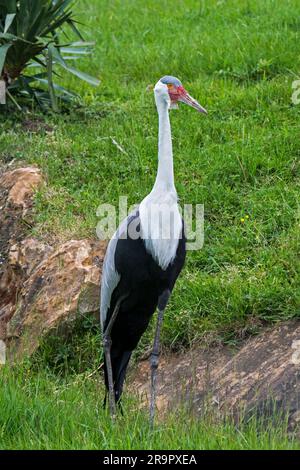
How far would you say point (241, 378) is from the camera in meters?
6.26

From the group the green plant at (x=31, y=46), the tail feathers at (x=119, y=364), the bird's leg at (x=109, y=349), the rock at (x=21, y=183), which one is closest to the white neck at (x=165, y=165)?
the bird's leg at (x=109, y=349)

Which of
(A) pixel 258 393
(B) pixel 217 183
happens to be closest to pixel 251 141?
(B) pixel 217 183

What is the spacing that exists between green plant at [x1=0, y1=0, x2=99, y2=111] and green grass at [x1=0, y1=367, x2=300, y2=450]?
3.94m

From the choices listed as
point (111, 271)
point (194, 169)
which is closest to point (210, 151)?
point (194, 169)

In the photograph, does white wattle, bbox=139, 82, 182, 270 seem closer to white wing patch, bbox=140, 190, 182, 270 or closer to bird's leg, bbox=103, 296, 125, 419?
white wing patch, bbox=140, 190, 182, 270

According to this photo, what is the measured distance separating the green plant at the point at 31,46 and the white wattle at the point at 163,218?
354 centimetres

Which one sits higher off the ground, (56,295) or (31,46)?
(31,46)

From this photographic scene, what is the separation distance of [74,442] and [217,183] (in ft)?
11.2

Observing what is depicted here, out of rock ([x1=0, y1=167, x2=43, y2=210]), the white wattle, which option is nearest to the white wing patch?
the white wattle

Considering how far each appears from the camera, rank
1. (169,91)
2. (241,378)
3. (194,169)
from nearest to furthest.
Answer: (169,91)
(241,378)
(194,169)

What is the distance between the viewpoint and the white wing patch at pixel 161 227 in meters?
5.63

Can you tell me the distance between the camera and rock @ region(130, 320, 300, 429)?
5.90 metres

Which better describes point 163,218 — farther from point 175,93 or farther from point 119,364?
point 119,364

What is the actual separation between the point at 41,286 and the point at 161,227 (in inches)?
74.3
